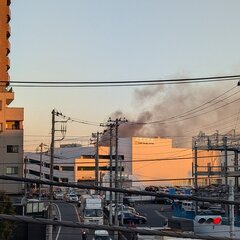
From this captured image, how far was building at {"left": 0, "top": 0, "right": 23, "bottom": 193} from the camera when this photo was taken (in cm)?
5462

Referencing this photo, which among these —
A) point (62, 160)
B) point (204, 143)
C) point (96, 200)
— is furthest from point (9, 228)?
point (62, 160)

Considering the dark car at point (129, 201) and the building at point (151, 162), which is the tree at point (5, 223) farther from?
the building at point (151, 162)

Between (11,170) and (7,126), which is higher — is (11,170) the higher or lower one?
the lower one

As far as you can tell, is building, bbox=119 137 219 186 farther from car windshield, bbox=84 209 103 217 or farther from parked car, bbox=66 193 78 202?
car windshield, bbox=84 209 103 217

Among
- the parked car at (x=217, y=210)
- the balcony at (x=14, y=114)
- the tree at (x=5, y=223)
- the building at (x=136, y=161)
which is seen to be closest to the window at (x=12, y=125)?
the balcony at (x=14, y=114)

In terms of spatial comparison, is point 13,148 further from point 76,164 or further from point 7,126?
point 76,164

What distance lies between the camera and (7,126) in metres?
57.1

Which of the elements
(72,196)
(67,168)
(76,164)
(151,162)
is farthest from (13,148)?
(151,162)

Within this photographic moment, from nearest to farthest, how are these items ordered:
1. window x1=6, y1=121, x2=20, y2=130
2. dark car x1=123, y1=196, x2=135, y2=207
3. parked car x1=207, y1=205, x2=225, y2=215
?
1. parked car x1=207, y1=205, x2=225, y2=215
2. window x1=6, y1=121, x2=20, y2=130
3. dark car x1=123, y1=196, x2=135, y2=207

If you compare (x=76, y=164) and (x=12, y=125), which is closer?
(x=12, y=125)

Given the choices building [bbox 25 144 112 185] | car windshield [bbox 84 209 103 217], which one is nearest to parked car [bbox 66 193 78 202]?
car windshield [bbox 84 209 103 217]

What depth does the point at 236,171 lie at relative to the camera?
115 ft

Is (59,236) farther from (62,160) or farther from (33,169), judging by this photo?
(62,160)

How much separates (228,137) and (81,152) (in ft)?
256
